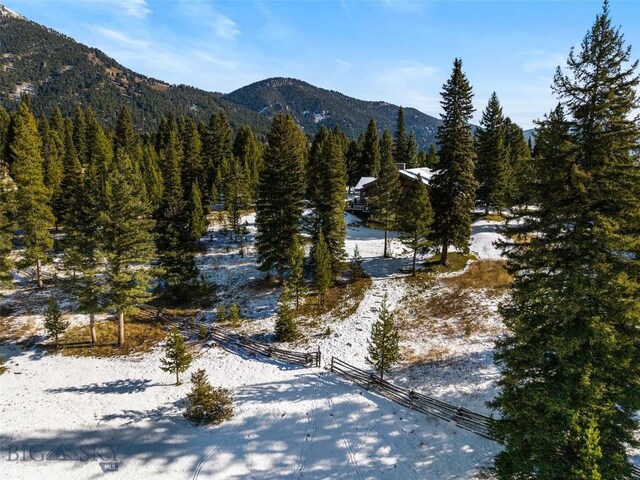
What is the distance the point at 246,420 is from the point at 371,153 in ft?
205

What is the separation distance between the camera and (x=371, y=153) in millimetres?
74188

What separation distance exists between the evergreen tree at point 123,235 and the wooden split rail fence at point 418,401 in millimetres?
15562

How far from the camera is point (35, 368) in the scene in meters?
25.0

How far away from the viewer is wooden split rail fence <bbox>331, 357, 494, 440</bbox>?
713 inches

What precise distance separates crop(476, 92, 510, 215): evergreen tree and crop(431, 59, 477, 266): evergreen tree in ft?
56.2

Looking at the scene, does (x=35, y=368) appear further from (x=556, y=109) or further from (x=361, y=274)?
(x=556, y=109)

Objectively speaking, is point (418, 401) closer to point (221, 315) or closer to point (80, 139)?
point (221, 315)

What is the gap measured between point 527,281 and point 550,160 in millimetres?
3974

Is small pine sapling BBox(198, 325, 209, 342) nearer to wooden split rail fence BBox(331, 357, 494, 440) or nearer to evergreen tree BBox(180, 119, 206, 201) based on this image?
→ wooden split rail fence BBox(331, 357, 494, 440)

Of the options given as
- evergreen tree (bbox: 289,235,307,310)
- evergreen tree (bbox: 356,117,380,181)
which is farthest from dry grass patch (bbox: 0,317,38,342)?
evergreen tree (bbox: 356,117,380,181)

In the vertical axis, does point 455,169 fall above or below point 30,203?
above

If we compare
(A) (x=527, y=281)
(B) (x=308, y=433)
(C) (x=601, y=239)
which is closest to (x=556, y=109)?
(C) (x=601, y=239)

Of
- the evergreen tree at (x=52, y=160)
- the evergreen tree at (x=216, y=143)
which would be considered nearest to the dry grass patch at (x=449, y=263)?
the evergreen tree at (x=216, y=143)

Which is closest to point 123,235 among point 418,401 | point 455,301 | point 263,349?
point 263,349
